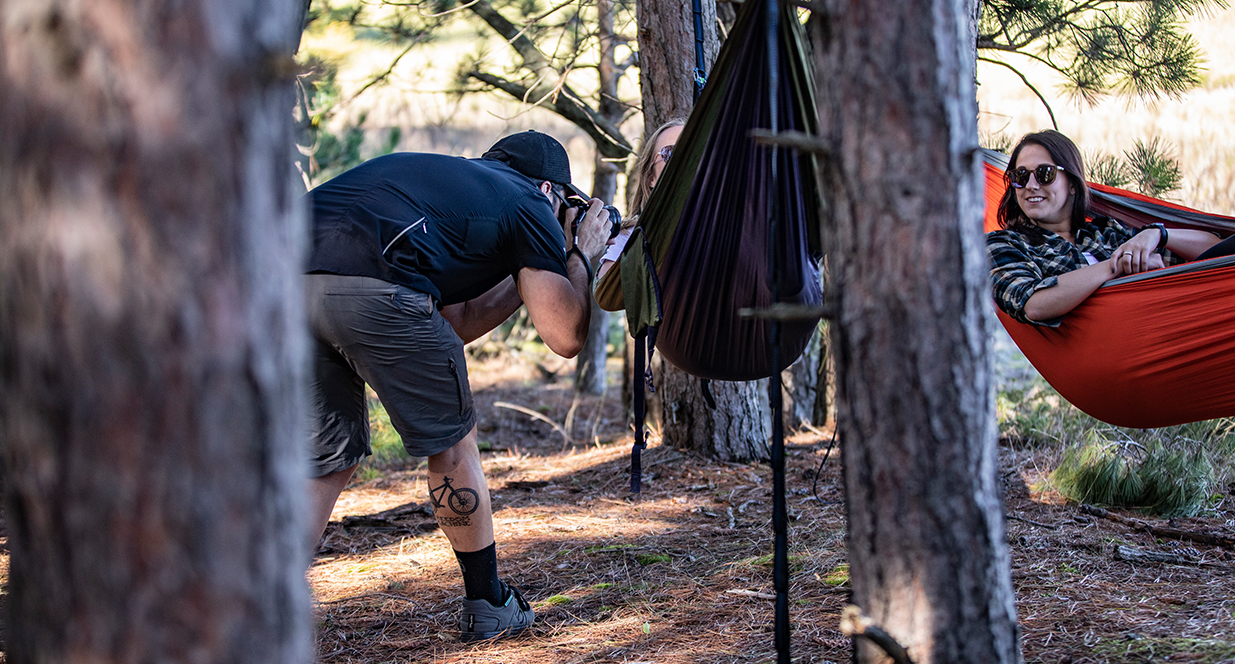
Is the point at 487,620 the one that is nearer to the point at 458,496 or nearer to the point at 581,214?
the point at 458,496

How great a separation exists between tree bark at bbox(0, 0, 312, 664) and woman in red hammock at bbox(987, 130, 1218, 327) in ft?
5.92

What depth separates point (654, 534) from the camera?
104 inches

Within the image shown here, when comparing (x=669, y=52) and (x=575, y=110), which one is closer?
(x=669, y=52)

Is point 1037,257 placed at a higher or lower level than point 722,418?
higher

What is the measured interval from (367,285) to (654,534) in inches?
50.0

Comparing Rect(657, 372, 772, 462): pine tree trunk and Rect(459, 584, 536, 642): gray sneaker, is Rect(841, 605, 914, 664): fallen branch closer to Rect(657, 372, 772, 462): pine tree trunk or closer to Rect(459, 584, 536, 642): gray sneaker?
Rect(459, 584, 536, 642): gray sneaker

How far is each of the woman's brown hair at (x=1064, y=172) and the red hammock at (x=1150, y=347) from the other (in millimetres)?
392

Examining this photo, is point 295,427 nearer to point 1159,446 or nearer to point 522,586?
point 522,586

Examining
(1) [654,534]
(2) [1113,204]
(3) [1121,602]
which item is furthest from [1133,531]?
(1) [654,534]

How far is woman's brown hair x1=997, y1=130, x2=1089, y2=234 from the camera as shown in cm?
233

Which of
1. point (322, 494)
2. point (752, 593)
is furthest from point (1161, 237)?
point (322, 494)

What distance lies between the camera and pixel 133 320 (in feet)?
2.60

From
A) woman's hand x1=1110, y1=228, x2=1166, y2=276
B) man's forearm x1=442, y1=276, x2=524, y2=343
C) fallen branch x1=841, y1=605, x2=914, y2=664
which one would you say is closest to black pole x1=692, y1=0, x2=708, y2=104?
man's forearm x1=442, y1=276, x2=524, y2=343

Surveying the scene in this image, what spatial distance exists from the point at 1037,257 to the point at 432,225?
154 centimetres
